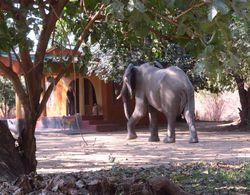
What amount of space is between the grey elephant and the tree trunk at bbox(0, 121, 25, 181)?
8883mm

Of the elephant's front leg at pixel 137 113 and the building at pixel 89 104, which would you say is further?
the building at pixel 89 104

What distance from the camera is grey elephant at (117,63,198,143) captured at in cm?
1391

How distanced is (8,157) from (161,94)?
9.67 metres

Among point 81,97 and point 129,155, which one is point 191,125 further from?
point 81,97

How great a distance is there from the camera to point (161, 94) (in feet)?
47.5

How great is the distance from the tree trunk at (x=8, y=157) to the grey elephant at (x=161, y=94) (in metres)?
8.88

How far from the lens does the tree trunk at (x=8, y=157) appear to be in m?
4.89

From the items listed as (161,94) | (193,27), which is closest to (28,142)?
(193,27)

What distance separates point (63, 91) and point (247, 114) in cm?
846

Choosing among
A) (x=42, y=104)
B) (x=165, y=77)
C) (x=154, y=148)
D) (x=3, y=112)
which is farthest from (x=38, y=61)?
(x=3, y=112)

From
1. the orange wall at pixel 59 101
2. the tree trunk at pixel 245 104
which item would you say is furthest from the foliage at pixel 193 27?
the orange wall at pixel 59 101

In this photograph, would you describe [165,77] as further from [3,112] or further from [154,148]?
[3,112]

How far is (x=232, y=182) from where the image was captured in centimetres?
650

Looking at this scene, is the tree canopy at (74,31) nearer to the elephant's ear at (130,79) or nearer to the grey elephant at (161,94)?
the grey elephant at (161,94)
